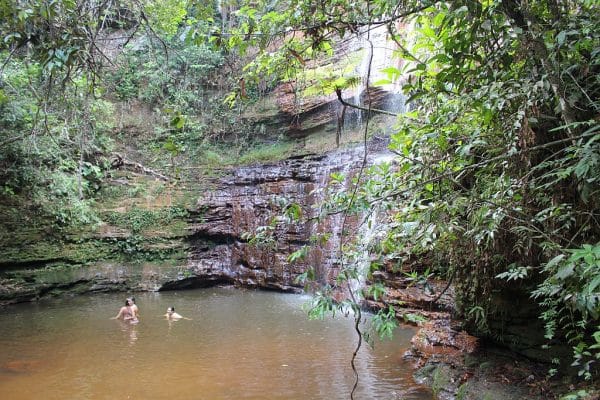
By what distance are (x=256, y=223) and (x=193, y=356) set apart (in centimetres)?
647

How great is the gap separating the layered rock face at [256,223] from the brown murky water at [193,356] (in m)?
2.24

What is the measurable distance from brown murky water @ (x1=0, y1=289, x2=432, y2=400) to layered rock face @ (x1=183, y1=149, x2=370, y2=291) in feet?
7.35

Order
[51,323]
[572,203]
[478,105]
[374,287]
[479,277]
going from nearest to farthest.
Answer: [374,287], [478,105], [572,203], [479,277], [51,323]

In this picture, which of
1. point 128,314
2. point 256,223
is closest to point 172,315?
point 128,314

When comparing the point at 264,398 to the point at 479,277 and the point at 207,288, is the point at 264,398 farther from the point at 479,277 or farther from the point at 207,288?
the point at 207,288

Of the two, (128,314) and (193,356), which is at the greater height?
(128,314)

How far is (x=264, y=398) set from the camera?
16.1 ft

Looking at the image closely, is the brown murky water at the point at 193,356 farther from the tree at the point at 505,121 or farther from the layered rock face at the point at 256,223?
the tree at the point at 505,121

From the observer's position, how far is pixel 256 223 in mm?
12688

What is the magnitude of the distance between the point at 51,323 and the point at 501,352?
7.80m

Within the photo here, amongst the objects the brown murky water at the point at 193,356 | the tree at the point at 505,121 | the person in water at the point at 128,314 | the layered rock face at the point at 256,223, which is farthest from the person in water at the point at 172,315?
the tree at the point at 505,121

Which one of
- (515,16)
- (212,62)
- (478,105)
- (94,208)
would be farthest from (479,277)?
(212,62)

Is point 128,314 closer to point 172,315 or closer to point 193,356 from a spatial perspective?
point 172,315

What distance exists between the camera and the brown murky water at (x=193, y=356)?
203 inches
